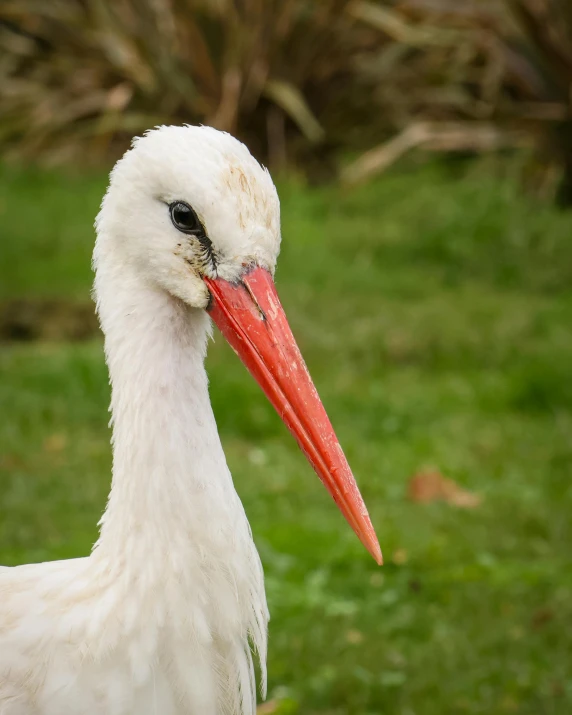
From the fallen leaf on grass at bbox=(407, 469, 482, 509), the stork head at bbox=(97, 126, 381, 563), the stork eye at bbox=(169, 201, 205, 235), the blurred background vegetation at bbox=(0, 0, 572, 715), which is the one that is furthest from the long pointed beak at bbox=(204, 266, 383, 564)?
the fallen leaf on grass at bbox=(407, 469, 482, 509)

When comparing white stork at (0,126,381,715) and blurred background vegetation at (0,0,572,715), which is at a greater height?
blurred background vegetation at (0,0,572,715)

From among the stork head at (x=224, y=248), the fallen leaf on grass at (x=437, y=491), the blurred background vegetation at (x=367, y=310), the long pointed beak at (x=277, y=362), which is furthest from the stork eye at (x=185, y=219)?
the fallen leaf on grass at (x=437, y=491)

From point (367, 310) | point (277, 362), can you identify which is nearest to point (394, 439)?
point (367, 310)

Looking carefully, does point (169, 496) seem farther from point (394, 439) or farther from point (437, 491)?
point (394, 439)

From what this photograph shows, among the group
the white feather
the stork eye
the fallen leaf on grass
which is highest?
the fallen leaf on grass

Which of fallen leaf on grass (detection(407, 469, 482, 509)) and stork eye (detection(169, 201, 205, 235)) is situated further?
fallen leaf on grass (detection(407, 469, 482, 509))

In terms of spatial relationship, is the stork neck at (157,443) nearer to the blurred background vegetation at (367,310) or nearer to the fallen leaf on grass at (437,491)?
the blurred background vegetation at (367,310)

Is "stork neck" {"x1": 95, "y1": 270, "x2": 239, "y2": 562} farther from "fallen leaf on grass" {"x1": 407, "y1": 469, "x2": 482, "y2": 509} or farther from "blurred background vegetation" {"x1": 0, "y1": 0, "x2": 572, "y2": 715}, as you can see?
"fallen leaf on grass" {"x1": 407, "y1": 469, "x2": 482, "y2": 509}

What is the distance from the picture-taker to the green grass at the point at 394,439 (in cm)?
402

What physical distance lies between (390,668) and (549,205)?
17.8 feet

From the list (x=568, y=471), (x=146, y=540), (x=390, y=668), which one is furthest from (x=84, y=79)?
(x=146, y=540)

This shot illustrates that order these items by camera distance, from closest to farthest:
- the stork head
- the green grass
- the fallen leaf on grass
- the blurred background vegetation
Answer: the stork head, the green grass, the blurred background vegetation, the fallen leaf on grass

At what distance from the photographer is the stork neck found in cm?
247

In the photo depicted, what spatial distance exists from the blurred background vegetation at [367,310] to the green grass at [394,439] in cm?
1
